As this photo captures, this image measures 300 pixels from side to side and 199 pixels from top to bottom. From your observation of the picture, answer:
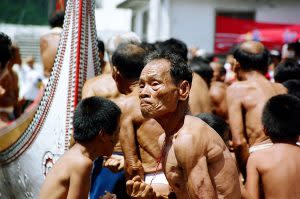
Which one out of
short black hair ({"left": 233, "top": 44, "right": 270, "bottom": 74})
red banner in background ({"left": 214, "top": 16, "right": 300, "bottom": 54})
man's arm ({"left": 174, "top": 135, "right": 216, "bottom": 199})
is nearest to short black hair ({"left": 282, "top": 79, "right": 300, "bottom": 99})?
short black hair ({"left": 233, "top": 44, "right": 270, "bottom": 74})

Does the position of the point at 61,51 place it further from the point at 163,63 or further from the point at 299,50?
the point at 299,50

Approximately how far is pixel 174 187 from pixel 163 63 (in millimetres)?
695

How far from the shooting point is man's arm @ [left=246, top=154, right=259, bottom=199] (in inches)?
191

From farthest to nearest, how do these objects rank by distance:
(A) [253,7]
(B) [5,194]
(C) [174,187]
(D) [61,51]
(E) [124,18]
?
(A) [253,7] → (E) [124,18] → (B) [5,194] → (D) [61,51] → (C) [174,187]

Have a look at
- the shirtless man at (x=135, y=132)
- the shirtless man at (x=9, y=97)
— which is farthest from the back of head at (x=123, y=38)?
the shirtless man at (x=135, y=132)

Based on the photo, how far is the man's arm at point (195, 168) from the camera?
3566mm

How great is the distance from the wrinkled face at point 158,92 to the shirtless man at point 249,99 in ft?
9.54

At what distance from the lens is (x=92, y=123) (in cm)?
467

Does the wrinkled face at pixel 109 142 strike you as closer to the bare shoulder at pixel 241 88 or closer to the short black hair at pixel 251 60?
the bare shoulder at pixel 241 88

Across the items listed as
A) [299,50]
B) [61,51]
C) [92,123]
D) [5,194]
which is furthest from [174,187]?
[299,50]

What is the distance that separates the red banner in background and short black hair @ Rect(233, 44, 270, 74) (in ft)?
28.5

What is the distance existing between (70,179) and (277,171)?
1457 mm

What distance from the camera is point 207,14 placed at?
20438 millimetres

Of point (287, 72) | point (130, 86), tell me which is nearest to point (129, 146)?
point (130, 86)
